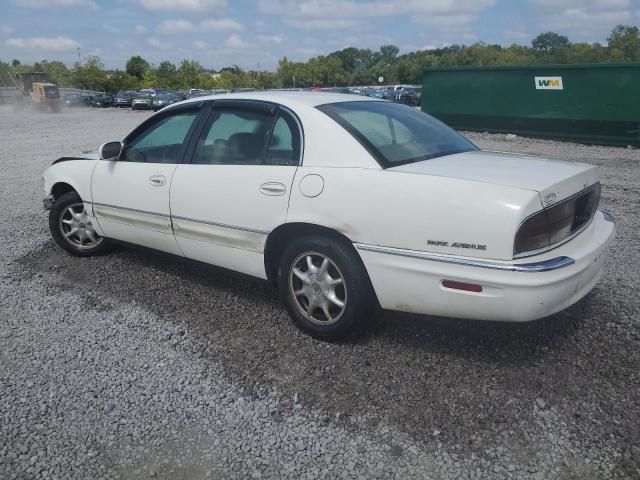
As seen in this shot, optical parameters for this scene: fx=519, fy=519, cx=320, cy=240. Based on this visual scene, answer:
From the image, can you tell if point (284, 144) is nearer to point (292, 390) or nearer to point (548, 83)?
point (292, 390)

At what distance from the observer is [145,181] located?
410cm

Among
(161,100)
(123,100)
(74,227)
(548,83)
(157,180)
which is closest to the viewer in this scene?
(157,180)

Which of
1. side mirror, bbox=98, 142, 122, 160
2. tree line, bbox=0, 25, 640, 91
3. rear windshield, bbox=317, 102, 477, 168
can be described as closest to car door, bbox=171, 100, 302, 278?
rear windshield, bbox=317, 102, 477, 168

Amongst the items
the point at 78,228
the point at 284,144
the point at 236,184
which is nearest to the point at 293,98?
the point at 284,144

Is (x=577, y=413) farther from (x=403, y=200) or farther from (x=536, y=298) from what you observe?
(x=403, y=200)

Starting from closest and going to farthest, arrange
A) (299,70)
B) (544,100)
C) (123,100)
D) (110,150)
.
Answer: (110,150) < (544,100) < (123,100) < (299,70)

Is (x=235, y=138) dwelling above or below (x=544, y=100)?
below

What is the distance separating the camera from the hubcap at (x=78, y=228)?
4.93 meters

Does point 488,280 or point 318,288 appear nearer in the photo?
point 488,280

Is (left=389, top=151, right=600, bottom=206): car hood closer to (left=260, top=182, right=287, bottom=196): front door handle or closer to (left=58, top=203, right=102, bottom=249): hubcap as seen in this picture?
(left=260, top=182, right=287, bottom=196): front door handle

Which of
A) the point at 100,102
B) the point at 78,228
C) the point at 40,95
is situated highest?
the point at 40,95

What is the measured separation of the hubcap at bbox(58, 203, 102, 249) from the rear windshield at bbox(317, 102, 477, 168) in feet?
9.05

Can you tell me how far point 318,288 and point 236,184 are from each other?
2.98ft

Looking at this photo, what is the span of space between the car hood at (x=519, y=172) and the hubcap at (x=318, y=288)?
2.42 ft
